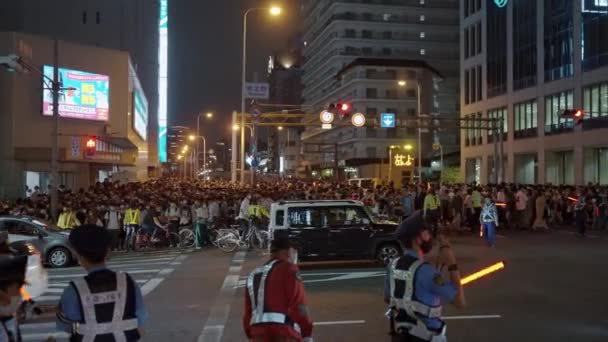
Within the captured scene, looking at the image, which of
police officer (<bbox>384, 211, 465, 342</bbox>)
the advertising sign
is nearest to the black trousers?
police officer (<bbox>384, 211, 465, 342</bbox>)

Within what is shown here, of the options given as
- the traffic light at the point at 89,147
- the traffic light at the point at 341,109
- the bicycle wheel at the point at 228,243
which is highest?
the traffic light at the point at 341,109

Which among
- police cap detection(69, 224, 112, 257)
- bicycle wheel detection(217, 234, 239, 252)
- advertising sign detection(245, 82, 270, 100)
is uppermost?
advertising sign detection(245, 82, 270, 100)

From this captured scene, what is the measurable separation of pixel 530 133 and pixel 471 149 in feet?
32.0

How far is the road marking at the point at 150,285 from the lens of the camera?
43.0 ft

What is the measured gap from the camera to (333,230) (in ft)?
52.7

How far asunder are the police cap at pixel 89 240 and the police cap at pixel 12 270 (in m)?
0.60

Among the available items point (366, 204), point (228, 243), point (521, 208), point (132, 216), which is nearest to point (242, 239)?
point (228, 243)

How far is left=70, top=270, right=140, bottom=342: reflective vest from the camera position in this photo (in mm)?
3967

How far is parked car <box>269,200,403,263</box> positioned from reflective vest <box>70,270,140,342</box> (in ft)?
38.9

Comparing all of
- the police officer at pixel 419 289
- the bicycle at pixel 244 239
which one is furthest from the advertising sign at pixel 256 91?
the police officer at pixel 419 289

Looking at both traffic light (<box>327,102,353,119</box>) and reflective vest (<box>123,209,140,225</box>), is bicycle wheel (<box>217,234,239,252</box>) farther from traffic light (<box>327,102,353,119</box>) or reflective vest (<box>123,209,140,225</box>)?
traffic light (<box>327,102,353,119</box>)

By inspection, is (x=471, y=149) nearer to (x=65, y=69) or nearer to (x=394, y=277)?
(x=65, y=69)

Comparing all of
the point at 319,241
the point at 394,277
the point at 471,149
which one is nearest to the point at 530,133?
the point at 471,149

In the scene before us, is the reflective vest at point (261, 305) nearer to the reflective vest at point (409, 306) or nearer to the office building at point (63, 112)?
the reflective vest at point (409, 306)
